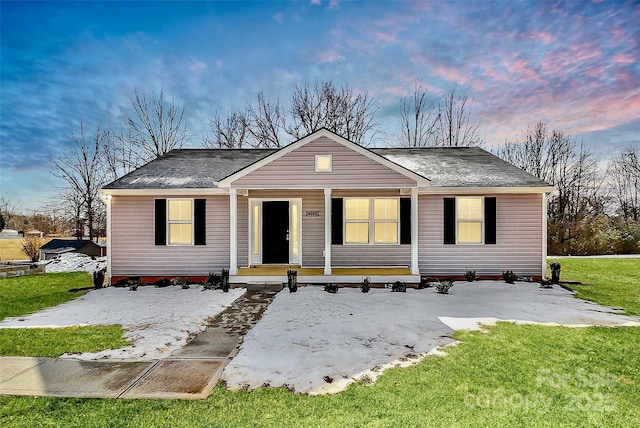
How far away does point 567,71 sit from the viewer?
1287 cm

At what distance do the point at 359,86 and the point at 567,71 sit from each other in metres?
11.7

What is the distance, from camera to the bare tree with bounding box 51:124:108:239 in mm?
22156

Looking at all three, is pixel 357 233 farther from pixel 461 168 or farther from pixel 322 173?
pixel 461 168

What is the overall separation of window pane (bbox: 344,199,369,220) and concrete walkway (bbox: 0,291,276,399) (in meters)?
6.02

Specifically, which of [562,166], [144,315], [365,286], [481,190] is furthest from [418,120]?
[144,315]

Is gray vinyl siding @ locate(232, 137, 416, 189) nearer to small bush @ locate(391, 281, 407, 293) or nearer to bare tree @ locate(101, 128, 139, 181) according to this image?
small bush @ locate(391, 281, 407, 293)

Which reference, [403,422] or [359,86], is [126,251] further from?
[359,86]

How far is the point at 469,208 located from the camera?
9836 millimetres

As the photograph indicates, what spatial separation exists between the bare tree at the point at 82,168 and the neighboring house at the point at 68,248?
5.37 meters

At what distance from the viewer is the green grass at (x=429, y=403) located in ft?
9.23

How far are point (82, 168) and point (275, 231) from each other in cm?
1972

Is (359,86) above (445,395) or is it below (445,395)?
above

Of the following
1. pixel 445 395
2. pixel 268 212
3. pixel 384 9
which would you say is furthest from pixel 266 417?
pixel 384 9

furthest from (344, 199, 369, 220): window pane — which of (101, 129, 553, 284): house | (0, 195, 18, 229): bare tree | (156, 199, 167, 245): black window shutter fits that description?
(0, 195, 18, 229): bare tree
